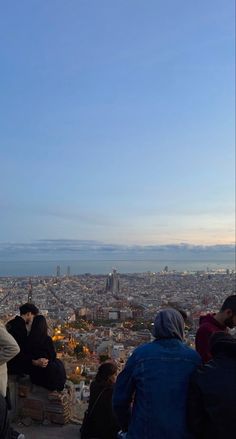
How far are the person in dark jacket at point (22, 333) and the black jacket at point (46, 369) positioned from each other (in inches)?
2.0

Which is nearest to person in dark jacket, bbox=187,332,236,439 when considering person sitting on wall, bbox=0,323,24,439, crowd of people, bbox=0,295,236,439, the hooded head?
crowd of people, bbox=0,295,236,439

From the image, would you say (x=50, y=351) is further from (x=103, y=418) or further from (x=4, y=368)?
(x=103, y=418)

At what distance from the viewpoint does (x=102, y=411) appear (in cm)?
345

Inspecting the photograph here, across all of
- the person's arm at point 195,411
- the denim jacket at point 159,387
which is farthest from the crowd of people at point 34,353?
the person's arm at point 195,411

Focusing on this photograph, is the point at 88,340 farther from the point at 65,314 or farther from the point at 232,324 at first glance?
the point at 232,324

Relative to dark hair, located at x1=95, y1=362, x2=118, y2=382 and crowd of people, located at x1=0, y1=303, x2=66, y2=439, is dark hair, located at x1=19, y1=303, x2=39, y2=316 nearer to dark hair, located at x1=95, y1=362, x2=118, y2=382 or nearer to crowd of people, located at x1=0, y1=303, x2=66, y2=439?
crowd of people, located at x1=0, y1=303, x2=66, y2=439

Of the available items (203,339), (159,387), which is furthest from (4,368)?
(159,387)

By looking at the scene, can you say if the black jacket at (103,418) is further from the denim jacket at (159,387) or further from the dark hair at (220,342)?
the dark hair at (220,342)

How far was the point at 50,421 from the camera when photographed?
405cm

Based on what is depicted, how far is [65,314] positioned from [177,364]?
32.4 metres

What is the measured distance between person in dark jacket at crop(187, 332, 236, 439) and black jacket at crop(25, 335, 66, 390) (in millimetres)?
2425

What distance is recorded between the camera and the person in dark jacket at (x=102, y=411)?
342cm

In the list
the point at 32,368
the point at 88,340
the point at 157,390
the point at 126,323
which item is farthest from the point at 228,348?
the point at 126,323

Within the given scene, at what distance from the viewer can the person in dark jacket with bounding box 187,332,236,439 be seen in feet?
5.83
